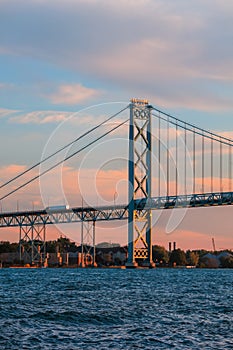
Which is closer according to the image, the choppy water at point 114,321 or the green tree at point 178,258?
the choppy water at point 114,321

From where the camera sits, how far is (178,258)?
164 meters

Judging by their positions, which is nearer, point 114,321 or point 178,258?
point 114,321

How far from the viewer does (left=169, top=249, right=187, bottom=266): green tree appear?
16225 cm

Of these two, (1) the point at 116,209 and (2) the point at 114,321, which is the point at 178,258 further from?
(2) the point at 114,321

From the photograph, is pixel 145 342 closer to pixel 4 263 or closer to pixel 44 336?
pixel 44 336

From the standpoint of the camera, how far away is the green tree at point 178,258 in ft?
532

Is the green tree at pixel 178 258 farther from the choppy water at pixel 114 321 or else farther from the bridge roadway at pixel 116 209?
the choppy water at pixel 114 321

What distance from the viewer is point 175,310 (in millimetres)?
36156

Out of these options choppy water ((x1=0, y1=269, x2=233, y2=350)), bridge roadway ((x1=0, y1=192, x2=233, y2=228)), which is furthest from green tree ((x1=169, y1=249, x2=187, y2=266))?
choppy water ((x1=0, y1=269, x2=233, y2=350))

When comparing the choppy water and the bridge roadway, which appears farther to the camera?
the bridge roadway

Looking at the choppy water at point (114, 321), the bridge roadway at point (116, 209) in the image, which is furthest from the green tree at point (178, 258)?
the choppy water at point (114, 321)

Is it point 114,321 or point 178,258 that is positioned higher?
point 178,258

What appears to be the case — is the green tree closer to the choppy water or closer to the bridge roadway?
the bridge roadway

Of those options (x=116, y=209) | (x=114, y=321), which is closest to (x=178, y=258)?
(x=116, y=209)
